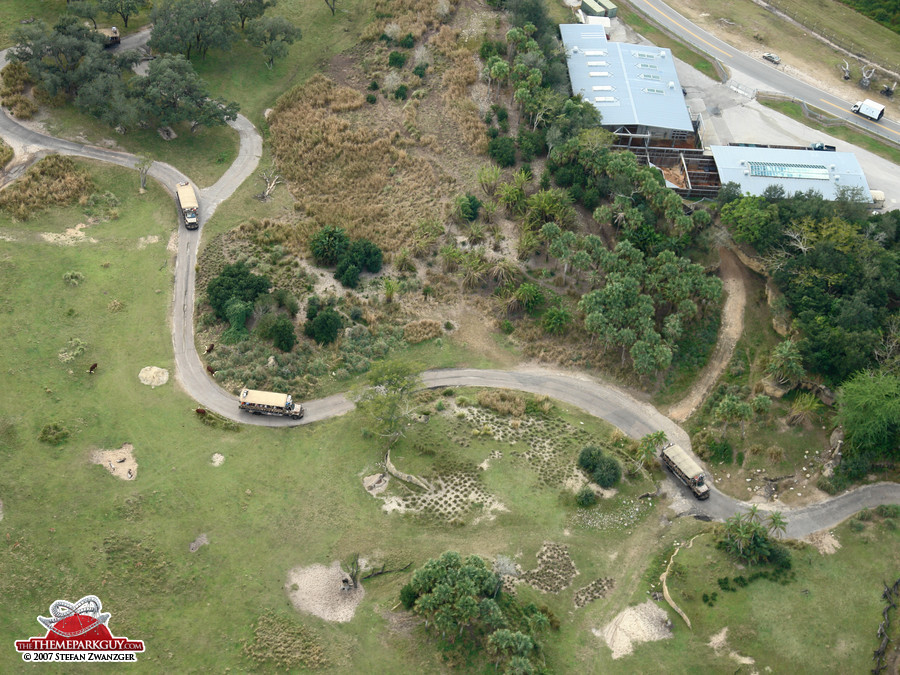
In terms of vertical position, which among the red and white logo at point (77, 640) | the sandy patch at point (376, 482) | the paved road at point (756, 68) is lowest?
the red and white logo at point (77, 640)

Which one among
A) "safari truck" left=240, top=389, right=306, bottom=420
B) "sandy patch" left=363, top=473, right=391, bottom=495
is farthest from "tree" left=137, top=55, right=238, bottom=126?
"sandy patch" left=363, top=473, right=391, bottom=495

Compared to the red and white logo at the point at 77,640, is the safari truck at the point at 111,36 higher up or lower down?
higher up

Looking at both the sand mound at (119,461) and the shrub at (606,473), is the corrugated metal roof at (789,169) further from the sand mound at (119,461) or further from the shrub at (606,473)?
the sand mound at (119,461)

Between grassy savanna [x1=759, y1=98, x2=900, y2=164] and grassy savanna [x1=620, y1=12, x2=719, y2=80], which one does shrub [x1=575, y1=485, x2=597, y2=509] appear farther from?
grassy savanna [x1=620, y1=12, x2=719, y2=80]

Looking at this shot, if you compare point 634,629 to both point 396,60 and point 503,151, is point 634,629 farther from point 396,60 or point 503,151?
point 396,60

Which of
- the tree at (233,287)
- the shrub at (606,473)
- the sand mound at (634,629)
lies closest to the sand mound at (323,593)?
the sand mound at (634,629)

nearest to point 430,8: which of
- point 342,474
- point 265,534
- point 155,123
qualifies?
point 155,123

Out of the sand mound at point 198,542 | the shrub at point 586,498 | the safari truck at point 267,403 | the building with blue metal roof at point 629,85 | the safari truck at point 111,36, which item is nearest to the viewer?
the sand mound at point 198,542
